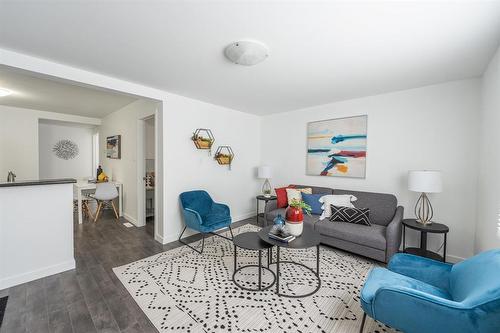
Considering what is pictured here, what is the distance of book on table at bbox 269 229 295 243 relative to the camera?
2.09 meters

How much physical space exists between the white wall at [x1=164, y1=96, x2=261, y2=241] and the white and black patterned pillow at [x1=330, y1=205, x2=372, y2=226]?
205cm

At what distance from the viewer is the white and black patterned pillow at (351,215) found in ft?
9.70

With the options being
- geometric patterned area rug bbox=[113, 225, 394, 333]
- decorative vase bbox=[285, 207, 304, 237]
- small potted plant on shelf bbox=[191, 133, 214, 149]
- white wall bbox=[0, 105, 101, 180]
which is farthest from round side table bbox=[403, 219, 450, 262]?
white wall bbox=[0, 105, 101, 180]

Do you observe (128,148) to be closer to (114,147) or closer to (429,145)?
(114,147)

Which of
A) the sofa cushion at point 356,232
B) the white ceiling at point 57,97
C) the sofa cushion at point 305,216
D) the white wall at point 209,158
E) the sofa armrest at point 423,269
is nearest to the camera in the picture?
the sofa armrest at point 423,269

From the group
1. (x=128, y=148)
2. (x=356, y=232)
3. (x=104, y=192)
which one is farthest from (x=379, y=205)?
(x=104, y=192)

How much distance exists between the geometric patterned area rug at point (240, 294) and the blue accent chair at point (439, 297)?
0.39 m

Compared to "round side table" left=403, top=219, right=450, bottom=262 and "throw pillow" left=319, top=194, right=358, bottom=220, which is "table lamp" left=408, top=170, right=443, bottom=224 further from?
"throw pillow" left=319, top=194, right=358, bottom=220

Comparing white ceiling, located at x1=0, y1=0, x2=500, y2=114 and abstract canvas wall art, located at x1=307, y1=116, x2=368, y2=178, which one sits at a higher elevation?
white ceiling, located at x1=0, y1=0, x2=500, y2=114

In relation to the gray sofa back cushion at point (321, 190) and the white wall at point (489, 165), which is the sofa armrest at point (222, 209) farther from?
the white wall at point (489, 165)

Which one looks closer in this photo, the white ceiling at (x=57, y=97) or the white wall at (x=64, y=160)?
the white ceiling at (x=57, y=97)

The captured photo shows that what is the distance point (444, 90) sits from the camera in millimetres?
2760

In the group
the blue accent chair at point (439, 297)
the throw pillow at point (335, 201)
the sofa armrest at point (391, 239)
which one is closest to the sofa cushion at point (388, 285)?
the blue accent chair at point (439, 297)

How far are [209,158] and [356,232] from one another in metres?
2.61
